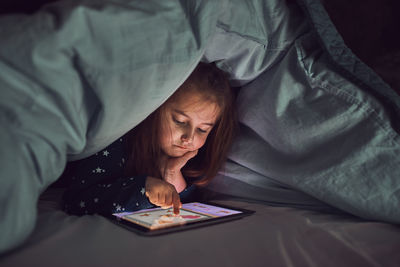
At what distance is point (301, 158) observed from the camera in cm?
76

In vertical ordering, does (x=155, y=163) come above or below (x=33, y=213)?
below

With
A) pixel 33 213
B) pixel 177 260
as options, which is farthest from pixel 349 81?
pixel 33 213

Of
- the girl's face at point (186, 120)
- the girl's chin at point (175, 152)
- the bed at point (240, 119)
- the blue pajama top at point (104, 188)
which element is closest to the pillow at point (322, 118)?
the bed at point (240, 119)

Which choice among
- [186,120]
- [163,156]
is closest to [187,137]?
[186,120]

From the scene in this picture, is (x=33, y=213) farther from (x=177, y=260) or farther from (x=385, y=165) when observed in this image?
(x=385, y=165)

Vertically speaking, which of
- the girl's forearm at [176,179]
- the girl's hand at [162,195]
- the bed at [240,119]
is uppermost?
the bed at [240,119]

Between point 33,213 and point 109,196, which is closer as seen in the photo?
point 33,213

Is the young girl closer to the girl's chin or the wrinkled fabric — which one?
the girl's chin

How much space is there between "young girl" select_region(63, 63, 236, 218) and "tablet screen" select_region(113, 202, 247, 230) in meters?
0.02

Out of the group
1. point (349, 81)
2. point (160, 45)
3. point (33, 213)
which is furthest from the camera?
point (349, 81)

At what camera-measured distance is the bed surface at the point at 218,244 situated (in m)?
0.43

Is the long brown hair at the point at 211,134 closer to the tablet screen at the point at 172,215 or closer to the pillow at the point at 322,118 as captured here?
the pillow at the point at 322,118

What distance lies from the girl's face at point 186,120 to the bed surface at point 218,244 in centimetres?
26

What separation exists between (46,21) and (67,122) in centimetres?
15
